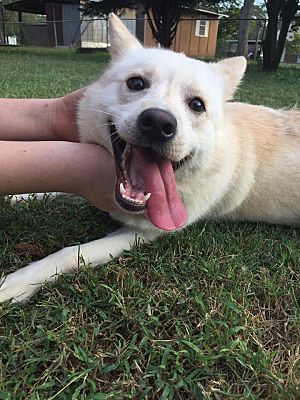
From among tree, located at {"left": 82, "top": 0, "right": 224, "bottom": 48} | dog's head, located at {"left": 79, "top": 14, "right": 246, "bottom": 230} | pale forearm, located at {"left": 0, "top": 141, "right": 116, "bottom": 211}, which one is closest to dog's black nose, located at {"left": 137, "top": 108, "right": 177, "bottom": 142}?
dog's head, located at {"left": 79, "top": 14, "right": 246, "bottom": 230}

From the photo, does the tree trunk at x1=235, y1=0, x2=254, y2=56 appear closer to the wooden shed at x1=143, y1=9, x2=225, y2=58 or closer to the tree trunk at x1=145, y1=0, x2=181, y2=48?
the tree trunk at x1=145, y1=0, x2=181, y2=48

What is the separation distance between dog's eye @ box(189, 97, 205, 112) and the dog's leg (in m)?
0.76

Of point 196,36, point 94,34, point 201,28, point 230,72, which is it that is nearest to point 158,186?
point 230,72

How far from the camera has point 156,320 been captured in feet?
5.77

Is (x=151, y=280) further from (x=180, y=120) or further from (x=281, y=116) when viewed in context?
(x=281, y=116)

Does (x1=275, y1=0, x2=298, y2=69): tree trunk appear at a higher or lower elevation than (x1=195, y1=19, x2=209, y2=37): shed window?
higher

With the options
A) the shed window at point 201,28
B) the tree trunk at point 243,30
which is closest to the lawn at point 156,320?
the tree trunk at point 243,30

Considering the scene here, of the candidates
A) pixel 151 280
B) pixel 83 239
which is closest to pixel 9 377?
pixel 151 280

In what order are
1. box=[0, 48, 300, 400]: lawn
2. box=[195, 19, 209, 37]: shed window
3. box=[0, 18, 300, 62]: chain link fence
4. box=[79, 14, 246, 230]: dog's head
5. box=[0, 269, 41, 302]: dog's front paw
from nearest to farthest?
box=[0, 48, 300, 400]: lawn, box=[0, 269, 41, 302]: dog's front paw, box=[79, 14, 246, 230]: dog's head, box=[0, 18, 300, 62]: chain link fence, box=[195, 19, 209, 37]: shed window

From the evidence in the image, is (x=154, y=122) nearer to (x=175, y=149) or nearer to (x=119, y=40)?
(x=175, y=149)

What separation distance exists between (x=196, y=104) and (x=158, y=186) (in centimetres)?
54

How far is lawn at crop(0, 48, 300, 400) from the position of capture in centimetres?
149

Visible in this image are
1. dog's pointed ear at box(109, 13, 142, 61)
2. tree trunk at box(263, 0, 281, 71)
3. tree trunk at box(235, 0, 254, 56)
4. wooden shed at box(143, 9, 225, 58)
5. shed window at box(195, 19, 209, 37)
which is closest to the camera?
dog's pointed ear at box(109, 13, 142, 61)

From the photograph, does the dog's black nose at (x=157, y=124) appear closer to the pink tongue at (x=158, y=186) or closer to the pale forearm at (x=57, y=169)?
the pink tongue at (x=158, y=186)
